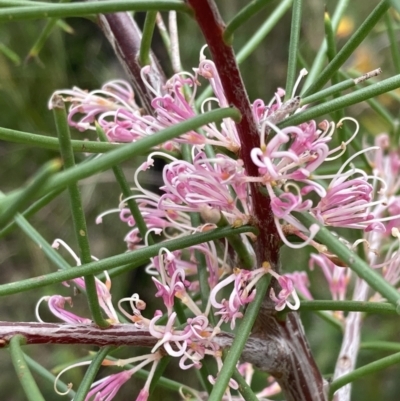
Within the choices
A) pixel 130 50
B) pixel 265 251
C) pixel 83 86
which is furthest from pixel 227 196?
pixel 83 86

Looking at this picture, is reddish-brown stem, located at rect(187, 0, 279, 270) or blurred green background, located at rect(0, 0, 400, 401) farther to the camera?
blurred green background, located at rect(0, 0, 400, 401)

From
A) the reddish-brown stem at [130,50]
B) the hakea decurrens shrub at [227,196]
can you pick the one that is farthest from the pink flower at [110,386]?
the reddish-brown stem at [130,50]

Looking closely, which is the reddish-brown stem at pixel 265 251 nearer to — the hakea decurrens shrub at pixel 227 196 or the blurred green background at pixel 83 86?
the hakea decurrens shrub at pixel 227 196

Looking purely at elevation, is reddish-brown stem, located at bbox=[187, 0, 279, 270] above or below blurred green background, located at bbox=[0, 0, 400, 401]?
below

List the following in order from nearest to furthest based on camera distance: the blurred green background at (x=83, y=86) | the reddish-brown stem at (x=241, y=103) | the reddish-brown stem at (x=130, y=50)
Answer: the reddish-brown stem at (x=241, y=103)
the reddish-brown stem at (x=130, y=50)
the blurred green background at (x=83, y=86)

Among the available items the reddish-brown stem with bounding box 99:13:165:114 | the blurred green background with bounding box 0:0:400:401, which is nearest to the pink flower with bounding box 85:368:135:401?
the reddish-brown stem with bounding box 99:13:165:114

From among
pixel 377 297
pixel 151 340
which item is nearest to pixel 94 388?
pixel 151 340

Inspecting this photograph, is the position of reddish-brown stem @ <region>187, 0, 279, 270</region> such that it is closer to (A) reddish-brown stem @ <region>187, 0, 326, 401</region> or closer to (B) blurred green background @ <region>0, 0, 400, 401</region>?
(A) reddish-brown stem @ <region>187, 0, 326, 401</region>
